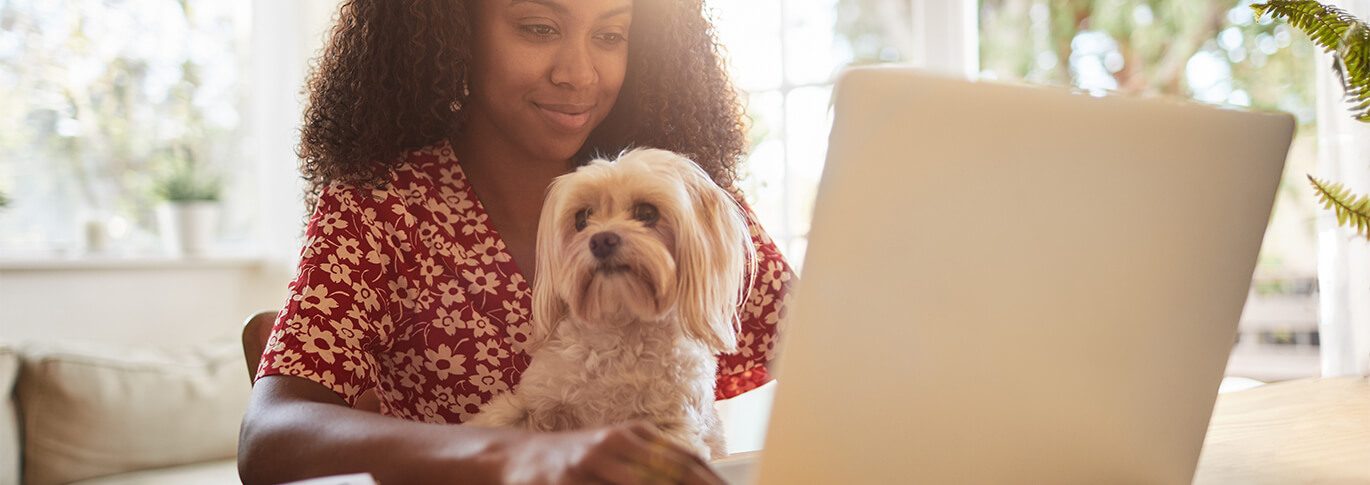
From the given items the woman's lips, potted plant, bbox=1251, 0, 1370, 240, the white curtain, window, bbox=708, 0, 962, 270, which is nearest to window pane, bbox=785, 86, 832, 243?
window, bbox=708, 0, 962, 270

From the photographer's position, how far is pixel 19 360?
247 cm

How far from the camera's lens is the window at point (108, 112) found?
2994 mm

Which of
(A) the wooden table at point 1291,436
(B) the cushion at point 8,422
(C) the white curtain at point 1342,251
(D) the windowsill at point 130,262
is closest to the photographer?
(A) the wooden table at point 1291,436

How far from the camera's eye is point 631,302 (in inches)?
47.3

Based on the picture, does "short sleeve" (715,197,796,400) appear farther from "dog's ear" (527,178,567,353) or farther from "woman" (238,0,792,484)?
"dog's ear" (527,178,567,353)

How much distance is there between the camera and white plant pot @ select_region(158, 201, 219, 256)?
3.24 m

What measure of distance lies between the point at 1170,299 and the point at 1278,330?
581 centimetres

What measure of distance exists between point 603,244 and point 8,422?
6.49 feet

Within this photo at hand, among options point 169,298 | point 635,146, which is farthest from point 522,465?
point 169,298

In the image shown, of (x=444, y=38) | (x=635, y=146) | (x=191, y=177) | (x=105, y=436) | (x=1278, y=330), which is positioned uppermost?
(x=444, y=38)

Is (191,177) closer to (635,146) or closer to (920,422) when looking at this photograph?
(635,146)

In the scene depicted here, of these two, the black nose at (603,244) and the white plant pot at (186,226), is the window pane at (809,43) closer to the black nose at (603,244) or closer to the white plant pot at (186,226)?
the white plant pot at (186,226)

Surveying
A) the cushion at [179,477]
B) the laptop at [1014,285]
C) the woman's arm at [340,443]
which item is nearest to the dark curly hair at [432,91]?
the woman's arm at [340,443]

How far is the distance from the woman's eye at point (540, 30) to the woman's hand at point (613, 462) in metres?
0.78
